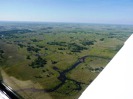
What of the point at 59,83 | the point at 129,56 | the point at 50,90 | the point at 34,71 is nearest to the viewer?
the point at 129,56

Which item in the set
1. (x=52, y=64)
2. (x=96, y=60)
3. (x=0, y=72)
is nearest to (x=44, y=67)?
(x=52, y=64)

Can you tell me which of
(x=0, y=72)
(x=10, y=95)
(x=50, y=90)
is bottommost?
(x=50, y=90)

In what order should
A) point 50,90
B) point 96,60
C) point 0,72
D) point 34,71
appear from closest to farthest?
point 0,72, point 50,90, point 34,71, point 96,60

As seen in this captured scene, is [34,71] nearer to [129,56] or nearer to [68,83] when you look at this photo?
[68,83]

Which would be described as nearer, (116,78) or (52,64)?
(116,78)

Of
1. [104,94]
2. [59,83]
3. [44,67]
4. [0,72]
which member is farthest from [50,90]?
[104,94]

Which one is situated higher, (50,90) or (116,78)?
(116,78)
